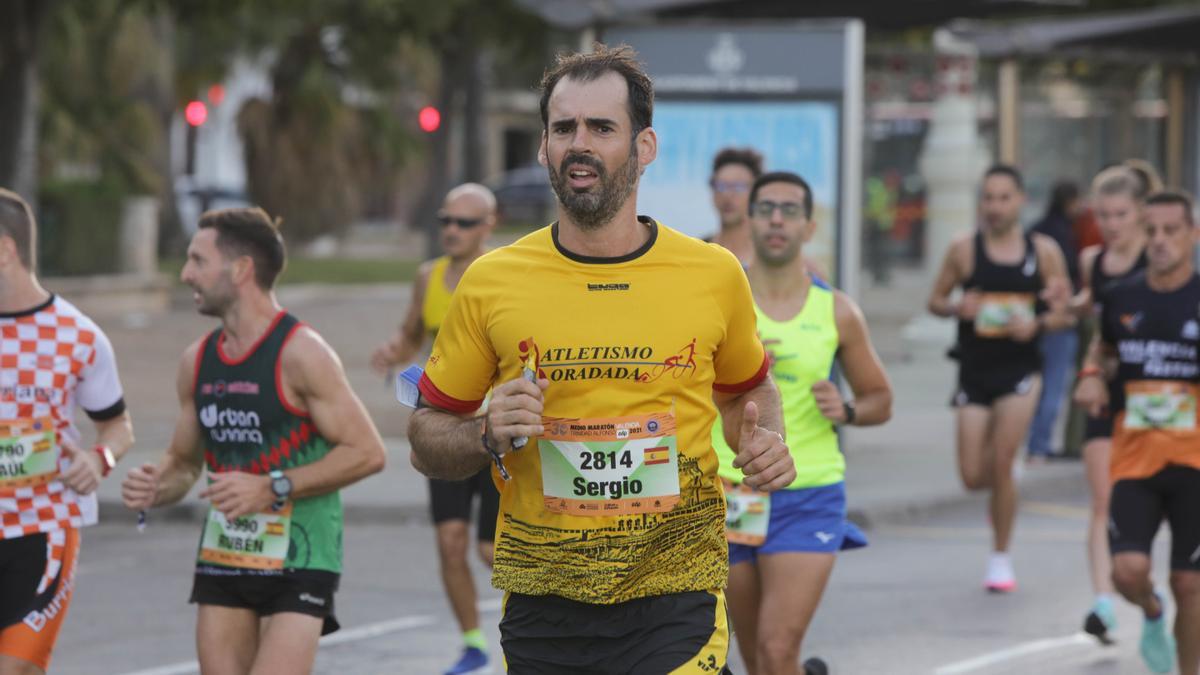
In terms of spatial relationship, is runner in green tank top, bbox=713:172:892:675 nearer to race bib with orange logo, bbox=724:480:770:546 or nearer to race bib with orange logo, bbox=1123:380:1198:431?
race bib with orange logo, bbox=724:480:770:546

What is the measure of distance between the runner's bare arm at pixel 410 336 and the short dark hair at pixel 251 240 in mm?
3262

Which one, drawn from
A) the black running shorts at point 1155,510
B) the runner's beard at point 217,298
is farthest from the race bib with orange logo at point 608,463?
the black running shorts at point 1155,510

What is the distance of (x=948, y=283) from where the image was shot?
36.0 ft

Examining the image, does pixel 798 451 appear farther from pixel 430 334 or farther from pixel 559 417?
pixel 430 334

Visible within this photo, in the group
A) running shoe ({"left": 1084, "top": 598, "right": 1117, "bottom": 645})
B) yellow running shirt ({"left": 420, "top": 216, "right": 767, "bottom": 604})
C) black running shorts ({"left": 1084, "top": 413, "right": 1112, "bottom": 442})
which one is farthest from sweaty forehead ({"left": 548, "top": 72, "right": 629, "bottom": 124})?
black running shorts ({"left": 1084, "top": 413, "right": 1112, "bottom": 442})

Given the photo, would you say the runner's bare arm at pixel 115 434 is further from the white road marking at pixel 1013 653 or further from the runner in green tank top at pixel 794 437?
the white road marking at pixel 1013 653

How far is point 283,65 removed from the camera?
117 feet

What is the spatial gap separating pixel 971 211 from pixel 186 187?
30242 mm

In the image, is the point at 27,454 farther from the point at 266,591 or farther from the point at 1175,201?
the point at 1175,201

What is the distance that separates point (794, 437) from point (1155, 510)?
1684mm

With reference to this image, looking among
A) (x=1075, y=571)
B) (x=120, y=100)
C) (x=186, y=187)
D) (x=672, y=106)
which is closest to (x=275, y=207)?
(x=120, y=100)

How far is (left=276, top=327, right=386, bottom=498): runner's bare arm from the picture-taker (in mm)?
6004

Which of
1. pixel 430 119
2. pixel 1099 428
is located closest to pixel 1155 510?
pixel 1099 428

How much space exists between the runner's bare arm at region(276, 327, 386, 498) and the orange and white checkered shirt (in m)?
0.68
